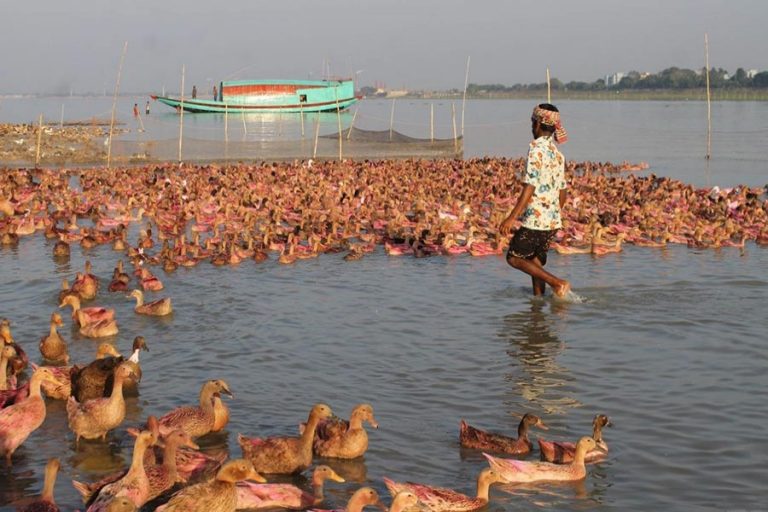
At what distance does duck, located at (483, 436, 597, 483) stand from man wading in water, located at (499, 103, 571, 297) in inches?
184

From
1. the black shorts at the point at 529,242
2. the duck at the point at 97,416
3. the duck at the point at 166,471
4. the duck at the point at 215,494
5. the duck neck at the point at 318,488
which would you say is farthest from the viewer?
the black shorts at the point at 529,242

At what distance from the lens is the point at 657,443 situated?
8.83 metres

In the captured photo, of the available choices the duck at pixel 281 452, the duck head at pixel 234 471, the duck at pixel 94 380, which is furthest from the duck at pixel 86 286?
the duck head at pixel 234 471

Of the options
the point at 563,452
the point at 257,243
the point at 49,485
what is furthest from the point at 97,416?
the point at 257,243

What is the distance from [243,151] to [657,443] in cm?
3764

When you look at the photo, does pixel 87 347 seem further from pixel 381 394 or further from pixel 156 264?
pixel 156 264

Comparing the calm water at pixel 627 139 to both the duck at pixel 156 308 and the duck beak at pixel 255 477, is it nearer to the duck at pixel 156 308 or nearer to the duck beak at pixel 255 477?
the duck at pixel 156 308

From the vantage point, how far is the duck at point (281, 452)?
26.6 ft

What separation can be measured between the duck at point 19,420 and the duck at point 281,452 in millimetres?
1704

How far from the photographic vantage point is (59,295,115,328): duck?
12602 millimetres

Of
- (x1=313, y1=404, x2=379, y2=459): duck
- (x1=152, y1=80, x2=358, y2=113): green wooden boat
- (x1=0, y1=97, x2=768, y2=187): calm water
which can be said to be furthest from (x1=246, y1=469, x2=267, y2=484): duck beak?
(x1=152, y1=80, x2=358, y2=113): green wooden boat

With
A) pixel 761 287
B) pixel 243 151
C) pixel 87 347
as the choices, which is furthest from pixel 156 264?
pixel 243 151

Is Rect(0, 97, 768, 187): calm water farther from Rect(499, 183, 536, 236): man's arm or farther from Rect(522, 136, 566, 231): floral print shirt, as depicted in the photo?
Rect(499, 183, 536, 236): man's arm

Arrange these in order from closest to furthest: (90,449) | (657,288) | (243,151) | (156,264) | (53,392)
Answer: (90,449) → (53,392) → (657,288) → (156,264) → (243,151)
